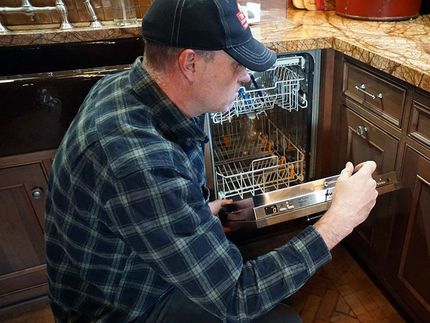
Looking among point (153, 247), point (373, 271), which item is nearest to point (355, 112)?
point (373, 271)

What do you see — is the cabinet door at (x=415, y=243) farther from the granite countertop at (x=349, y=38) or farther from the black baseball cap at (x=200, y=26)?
the black baseball cap at (x=200, y=26)

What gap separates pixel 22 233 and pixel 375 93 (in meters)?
1.26

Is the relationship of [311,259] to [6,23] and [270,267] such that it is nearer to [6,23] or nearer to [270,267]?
[270,267]

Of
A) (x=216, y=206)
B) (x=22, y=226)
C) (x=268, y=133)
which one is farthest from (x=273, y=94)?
(x=22, y=226)

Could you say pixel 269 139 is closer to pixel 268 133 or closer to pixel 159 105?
pixel 268 133

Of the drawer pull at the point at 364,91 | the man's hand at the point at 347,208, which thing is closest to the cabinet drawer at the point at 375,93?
the drawer pull at the point at 364,91

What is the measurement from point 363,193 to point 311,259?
20cm

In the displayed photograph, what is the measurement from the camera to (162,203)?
569 millimetres

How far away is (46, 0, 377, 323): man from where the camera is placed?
58cm

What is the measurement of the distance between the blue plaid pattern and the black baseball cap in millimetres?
→ 96

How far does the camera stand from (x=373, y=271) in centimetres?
132

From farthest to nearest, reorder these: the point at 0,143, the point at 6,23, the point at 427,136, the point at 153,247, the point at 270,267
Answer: the point at 6,23 → the point at 0,143 → the point at 427,136 → the point at 270,267 → the point at 153,247

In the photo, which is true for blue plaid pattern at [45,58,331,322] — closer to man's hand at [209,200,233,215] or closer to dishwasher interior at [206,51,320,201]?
man's hand at [209,200,233,215]

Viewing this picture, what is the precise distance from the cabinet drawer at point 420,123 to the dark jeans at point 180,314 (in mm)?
558
